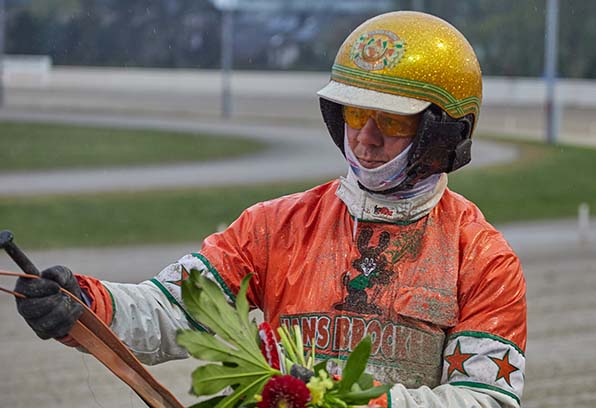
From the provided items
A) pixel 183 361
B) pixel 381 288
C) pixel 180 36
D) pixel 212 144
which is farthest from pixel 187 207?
pixel 180 36

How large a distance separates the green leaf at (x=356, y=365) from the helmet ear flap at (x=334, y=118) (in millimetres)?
796

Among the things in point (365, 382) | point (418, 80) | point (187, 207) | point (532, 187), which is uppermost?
point (418, 80)

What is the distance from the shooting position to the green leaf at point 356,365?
2.48 m

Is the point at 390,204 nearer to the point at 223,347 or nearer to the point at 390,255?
the point at 390,255

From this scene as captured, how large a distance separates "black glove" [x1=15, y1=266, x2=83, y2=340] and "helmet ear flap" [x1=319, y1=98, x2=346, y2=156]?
916mm

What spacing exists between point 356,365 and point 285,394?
0.16m

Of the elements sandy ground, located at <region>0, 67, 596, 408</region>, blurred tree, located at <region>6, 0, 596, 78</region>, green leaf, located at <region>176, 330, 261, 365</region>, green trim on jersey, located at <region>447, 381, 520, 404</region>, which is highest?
green leaf, located at <region>176, 330, 261, 365</region>

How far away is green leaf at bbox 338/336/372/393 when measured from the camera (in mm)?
2480

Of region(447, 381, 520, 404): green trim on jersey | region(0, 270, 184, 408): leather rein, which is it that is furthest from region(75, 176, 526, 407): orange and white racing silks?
region(0, 270, 184, 408): leather rein

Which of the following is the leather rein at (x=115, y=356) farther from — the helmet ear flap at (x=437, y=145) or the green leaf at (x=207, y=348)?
the helmet ear flap at (x=437, y=145)

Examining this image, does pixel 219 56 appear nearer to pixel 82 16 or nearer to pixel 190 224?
pixel 82 16

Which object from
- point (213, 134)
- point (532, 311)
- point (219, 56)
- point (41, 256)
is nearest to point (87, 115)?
point (213, 134)

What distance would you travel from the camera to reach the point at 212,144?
24750mm

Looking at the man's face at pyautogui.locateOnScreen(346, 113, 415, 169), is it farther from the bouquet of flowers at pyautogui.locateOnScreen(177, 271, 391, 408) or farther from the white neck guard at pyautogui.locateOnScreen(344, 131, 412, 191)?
the bouquet of flowers at pyautogui.locateOnScreen(177, 271, 391, 408)
